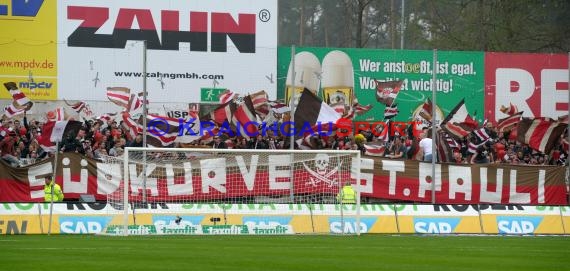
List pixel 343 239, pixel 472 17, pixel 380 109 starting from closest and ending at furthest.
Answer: pixel 343 239 → pixel 380 109 → pixel 472 17

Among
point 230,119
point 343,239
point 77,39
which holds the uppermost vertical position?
point 77,39

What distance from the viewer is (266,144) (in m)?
32.3

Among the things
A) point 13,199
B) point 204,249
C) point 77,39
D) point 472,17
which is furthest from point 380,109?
point 472,17

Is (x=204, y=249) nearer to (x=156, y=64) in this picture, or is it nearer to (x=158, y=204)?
(x=158, y=204)

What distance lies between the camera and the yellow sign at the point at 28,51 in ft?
108

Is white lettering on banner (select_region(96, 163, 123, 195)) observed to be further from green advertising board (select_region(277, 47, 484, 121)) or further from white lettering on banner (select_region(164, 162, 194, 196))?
green advertising board (select_region(277, 47, 484, 121))

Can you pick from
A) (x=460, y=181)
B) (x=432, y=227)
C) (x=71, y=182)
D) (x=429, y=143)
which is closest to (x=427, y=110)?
(x=429, y=143)

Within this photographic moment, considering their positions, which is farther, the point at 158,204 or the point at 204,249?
the point at 158,204

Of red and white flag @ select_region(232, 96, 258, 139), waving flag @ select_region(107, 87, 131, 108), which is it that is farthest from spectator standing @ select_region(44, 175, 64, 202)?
red and white flag @ select_region(232, 96, 258, 139)

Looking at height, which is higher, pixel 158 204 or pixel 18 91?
pixel 18 91

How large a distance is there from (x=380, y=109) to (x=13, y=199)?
11.7 metres

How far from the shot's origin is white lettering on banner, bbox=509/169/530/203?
32750mm

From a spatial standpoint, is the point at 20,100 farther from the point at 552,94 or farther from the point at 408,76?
the point at 552,94

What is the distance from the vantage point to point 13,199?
2936 centimetres
